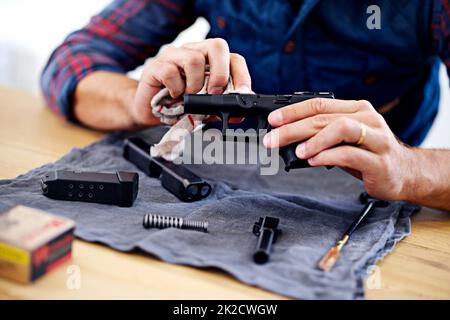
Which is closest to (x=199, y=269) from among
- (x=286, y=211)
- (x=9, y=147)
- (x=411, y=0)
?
(x=286, y=211)

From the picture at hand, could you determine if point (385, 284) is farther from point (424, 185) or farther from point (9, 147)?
point (9, 147)

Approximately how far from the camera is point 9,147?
944 mm

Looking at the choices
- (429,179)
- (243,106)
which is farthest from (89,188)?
(429,179)

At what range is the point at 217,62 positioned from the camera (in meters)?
0.82

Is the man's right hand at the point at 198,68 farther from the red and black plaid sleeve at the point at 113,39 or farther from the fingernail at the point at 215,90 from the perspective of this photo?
the red and black plaid sleeve at the point at 113,39

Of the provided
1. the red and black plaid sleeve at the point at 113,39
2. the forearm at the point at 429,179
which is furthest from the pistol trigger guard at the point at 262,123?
the red and black plaid sleeve at the point at 113,39

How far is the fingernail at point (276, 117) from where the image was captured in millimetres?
745

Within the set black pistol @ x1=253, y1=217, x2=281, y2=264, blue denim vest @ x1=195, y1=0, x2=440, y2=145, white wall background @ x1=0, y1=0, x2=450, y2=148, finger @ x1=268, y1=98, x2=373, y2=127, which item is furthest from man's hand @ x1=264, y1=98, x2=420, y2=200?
white wall background @ x1=0, y1=0, x2=450, y2=148

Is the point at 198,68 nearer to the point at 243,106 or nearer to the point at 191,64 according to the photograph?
the point at 191,64

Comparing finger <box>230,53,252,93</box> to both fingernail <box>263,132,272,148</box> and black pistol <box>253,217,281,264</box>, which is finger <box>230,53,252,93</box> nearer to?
fingernail <box>263,132,272,148</box>

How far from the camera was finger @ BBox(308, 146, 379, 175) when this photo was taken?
2.39 ft

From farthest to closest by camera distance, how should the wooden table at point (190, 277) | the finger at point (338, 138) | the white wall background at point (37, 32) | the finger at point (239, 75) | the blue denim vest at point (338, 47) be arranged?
the white wall background at point (37, 32)
the blue denim vest at point (338, 47)
the finger at point (239, 75)
the finger at point (338, 138)
the wooden table at point (190, 277)

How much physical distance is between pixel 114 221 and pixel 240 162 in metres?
0.35

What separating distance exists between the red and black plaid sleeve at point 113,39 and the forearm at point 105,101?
3 centimetres
